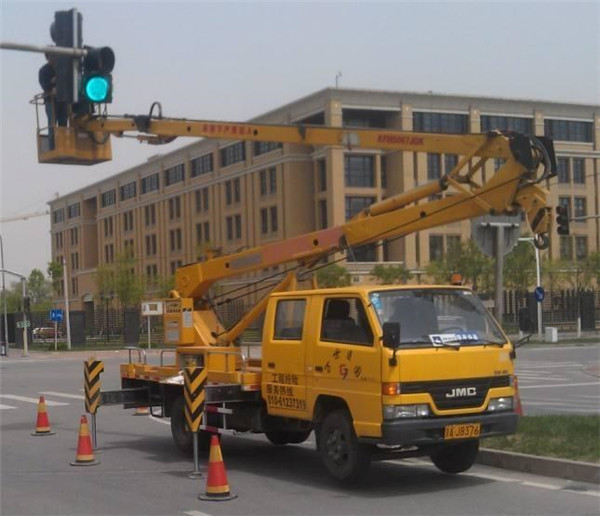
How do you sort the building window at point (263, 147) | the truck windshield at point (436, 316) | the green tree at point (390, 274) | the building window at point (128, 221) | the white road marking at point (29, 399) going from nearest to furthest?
1. the truck windshield at point (436, 316)
2. the white road marking at point (29, 399)
3. the green tree at point (390, 274)
4. the building window at point (263, 147)
5. the building window at point (128, 221)

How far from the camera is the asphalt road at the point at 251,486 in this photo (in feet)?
32.5

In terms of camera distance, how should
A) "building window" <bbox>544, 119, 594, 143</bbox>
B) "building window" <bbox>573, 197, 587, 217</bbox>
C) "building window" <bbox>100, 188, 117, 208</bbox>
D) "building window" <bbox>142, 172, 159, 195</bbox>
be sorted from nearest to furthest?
"building window" <bbox>544, 119, 594, 143</bbox> < "building window" <bbox>573, 197, 587, 217</bbox> < "building window" <bbox>142, 172, 159, 195</bbox> < "building window" <bbox>100, 188, 117, 208</bbox>

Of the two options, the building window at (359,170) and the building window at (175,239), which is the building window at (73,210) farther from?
the building window at (359,170)

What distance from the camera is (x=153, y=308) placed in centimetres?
1642

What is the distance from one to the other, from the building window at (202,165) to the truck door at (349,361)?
82.3 meters

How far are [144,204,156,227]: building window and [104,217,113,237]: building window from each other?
11448 mm

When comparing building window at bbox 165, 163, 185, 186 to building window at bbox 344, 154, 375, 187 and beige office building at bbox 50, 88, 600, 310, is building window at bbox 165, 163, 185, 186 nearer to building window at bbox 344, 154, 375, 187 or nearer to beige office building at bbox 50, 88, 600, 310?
beige office building at bbox 50, 88, 600, 310

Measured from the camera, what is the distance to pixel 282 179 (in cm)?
8019

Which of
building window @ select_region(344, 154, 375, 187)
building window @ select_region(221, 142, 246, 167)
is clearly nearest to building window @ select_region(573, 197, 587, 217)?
building window @ select_region(344, 154, 375, 187)

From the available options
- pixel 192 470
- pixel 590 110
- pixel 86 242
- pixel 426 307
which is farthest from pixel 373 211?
pixel 86 242

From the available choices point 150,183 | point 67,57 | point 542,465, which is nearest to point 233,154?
point 150,183

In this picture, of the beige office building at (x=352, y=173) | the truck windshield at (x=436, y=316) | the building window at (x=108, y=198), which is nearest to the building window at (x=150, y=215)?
the beige office building at (x=352, y=173)

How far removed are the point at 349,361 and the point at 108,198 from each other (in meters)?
111

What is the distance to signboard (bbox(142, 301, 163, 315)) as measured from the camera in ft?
52.7
